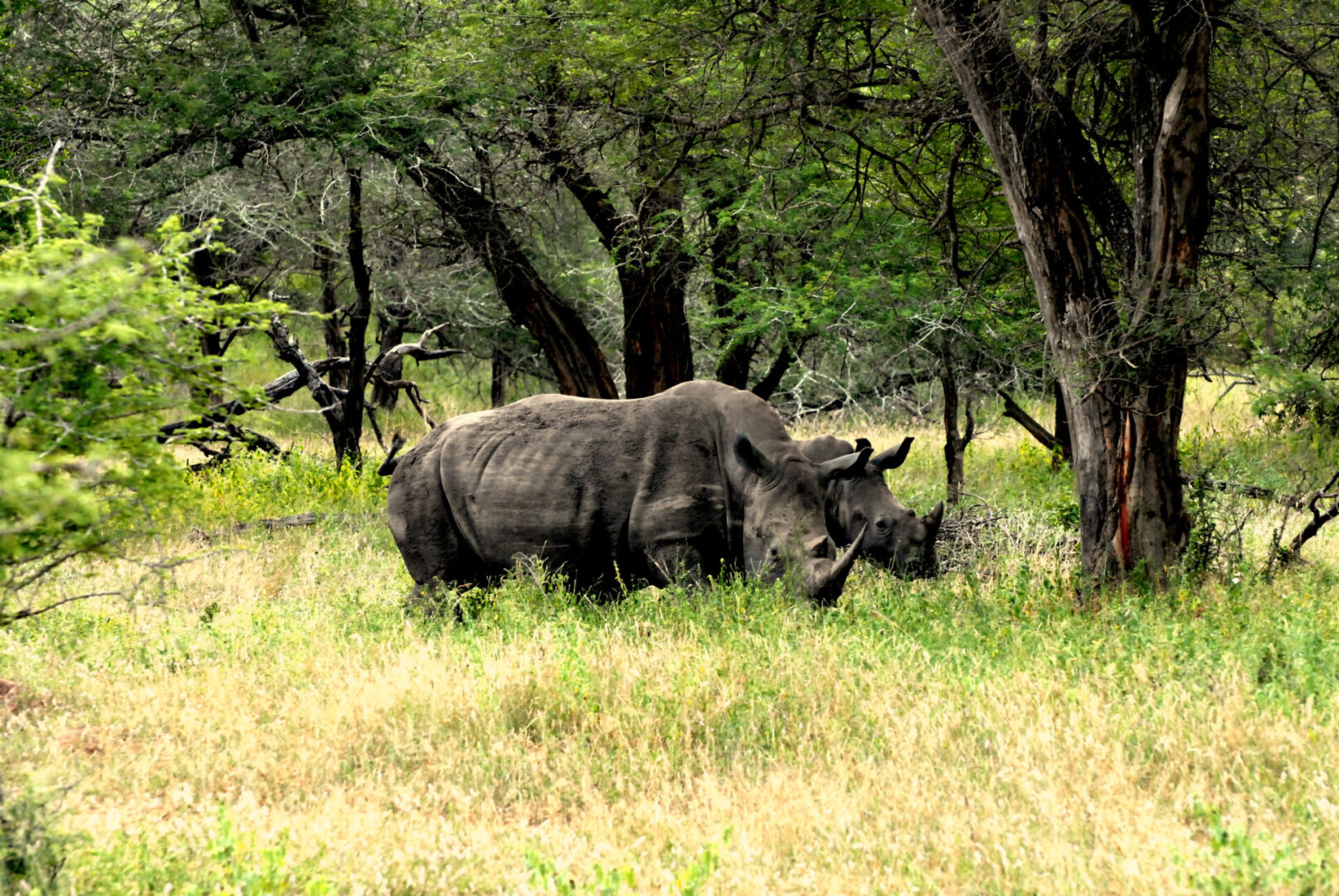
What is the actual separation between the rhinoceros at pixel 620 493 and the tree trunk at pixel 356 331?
17.8ft

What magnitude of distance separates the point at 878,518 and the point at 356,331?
790cm

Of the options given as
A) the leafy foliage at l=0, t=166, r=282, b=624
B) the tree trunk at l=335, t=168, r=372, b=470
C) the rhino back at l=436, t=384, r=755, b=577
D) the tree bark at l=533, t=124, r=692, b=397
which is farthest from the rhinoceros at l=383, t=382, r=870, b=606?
the tree trunk at l=335, t=168, r=372, b=470

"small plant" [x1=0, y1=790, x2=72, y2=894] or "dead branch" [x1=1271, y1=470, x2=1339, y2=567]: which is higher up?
"dead branch" [x1=1271, y1=470, x2=1339, y2=567]

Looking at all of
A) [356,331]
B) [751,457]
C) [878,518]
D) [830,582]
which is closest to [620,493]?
[751,457]

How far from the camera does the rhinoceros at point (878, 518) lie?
377 inches

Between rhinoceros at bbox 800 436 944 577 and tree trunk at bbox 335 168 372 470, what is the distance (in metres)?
6.28

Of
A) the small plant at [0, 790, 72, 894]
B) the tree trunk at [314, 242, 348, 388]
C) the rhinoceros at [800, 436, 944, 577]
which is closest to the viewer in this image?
the small plant at [0, 790, 72, 894]

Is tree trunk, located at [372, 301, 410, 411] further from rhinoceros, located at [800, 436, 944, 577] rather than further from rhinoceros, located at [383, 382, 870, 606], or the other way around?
rhinoceros, located at [800, 436, 944, 577]

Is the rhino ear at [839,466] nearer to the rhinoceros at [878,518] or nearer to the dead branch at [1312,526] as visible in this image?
the rhinoceros at [878,518]

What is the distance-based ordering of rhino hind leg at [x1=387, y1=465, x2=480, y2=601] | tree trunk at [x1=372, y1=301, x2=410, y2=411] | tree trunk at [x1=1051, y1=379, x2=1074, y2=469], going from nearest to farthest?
rhino hind leg at [x1=387, y1=465, x2=480, y2=601] < tree trunk at [x1=1051, y1=379, x2=1074, y2=469] < tree trunk at [x1=372, y1=301, x2=410, y2=411]

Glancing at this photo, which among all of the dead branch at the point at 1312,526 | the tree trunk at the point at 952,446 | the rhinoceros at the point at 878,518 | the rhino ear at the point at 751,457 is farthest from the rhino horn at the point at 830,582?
the tree trunk at the point at 952,446

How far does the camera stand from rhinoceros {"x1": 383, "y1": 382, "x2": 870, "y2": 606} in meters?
8.23

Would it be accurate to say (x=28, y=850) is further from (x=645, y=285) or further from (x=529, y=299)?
(x=529, y=299)

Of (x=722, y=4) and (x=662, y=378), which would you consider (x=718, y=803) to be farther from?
(x=662, y=378)
